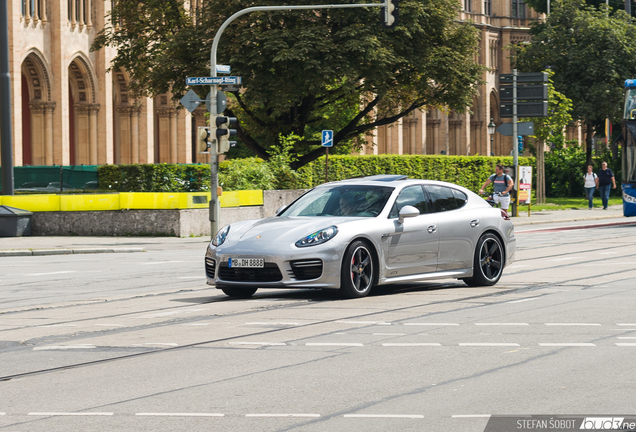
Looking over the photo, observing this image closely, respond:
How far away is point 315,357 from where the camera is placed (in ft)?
25.3

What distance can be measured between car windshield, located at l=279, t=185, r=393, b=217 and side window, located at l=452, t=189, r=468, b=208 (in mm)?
1113

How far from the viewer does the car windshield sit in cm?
1211

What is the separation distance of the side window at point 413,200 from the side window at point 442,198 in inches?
5.4

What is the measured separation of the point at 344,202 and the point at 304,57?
802 inches

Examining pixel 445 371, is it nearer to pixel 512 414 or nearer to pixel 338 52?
pixel 512 414

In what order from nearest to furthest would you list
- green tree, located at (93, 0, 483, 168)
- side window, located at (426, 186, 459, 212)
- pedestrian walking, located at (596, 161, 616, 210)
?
side window, located at (426, 186, 459, 212) < green tree, located at (93, 0, 483, 168) < pedestrian walking, located at (596, 161, 616, 210)

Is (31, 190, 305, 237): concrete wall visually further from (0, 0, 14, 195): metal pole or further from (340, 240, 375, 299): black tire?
(340, 240, 375, 299): black tire

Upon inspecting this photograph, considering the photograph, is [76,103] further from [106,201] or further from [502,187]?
[502,187]

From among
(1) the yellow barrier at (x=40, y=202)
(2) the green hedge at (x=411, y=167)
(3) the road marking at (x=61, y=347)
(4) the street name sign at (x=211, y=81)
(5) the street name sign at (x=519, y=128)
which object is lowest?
(3) the road marking at (x=61, y=347)

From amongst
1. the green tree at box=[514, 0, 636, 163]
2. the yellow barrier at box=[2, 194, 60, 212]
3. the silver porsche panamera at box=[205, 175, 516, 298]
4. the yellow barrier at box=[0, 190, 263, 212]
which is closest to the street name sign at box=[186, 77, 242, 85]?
the yellow barrier at box=[0, 190, 263, 212]

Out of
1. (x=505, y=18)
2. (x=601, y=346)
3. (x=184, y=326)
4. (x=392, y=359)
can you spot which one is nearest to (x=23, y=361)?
(x=184, y=326)

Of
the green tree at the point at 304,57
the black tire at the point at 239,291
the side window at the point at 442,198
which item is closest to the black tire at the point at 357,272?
the black tire at the point at 239,291

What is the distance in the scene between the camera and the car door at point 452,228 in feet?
41.0

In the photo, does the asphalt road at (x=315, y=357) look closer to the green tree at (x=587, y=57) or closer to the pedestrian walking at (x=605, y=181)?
the pedestrian walking at (x=605, y=181)
